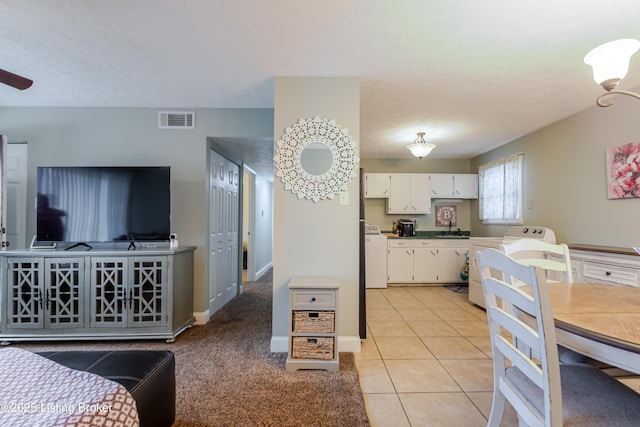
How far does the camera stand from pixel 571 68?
222 cm

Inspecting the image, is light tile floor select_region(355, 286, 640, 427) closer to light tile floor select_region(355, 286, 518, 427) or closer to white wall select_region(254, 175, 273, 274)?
light tile floor select_region(355, 286, 518, 427)

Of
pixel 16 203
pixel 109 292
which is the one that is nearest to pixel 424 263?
pixel 109 292

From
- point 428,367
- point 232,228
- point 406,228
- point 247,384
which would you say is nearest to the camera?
point 247,384

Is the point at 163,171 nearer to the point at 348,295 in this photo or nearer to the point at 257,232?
the point at 348,295

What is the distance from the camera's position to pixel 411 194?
5.22 meters

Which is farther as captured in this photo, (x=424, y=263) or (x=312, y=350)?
(x=424, y=263)

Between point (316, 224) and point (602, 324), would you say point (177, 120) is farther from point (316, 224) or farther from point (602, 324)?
point (602, 324)

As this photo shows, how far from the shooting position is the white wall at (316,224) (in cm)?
246

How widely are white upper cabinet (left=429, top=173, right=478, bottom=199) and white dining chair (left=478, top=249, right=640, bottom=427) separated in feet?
14.0

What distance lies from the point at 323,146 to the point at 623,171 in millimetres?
2816

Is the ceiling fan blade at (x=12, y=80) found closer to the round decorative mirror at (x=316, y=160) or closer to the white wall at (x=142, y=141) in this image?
the white wall at (x=142, y=141)

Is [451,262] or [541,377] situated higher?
[541,377]

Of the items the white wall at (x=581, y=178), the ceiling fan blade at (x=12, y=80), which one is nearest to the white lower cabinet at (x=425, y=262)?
the white wall at (x=581, y=178)

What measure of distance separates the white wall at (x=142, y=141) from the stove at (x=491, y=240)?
304cm
